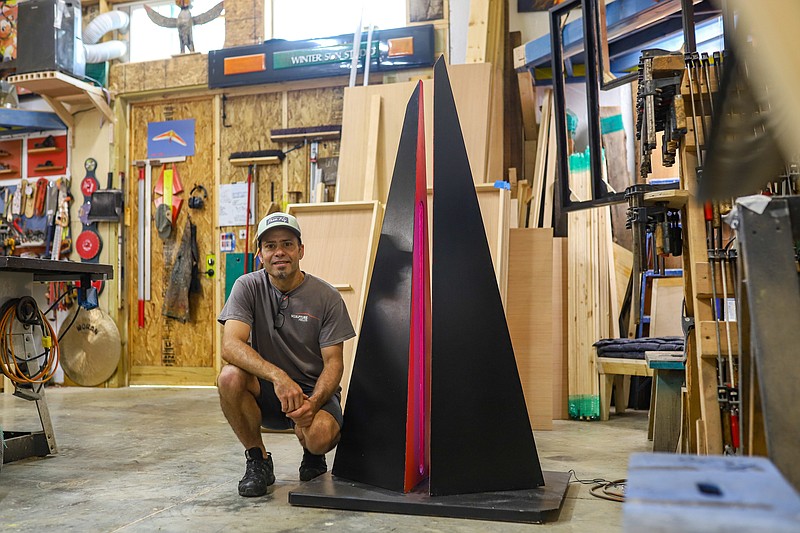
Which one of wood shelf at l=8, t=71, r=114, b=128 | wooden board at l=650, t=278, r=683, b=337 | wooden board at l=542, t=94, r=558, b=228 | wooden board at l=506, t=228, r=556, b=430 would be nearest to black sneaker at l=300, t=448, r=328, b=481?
wooden board at l=506, t=228, r=556, b=430

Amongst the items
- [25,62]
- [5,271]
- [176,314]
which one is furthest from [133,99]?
[5,271]

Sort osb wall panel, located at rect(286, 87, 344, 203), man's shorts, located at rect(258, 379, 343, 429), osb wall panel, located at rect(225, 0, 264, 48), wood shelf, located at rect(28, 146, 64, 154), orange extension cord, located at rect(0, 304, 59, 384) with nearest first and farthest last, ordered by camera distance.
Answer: man's shorts, located at rect(258, 379, 343, 429) < orange extension cord, located at rect(0, 304, 59, 384) < osb wall panel, located at rect(286, 87, 344, 203) < osb wall panel, located at rect(225, 0, 264, 48) < wood shelf, located at rect(28, 146, 64, 154)

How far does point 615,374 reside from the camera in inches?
203

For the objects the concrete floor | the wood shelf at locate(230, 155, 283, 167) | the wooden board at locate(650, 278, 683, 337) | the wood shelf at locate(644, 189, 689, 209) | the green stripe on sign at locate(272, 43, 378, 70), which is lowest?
the concrete floor

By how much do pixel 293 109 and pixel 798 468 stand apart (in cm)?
624

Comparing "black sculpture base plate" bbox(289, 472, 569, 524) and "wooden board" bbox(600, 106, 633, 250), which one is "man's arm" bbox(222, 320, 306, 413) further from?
"wooden board" bbox(600, 106, 633, 250)

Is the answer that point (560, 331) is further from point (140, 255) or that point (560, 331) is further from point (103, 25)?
point (103, 25)

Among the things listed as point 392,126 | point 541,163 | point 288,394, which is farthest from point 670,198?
point 541,163

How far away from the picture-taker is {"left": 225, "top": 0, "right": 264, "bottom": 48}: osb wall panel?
704cm

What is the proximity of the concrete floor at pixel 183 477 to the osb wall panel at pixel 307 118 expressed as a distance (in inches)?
90.1

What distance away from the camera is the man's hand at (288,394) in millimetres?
2895

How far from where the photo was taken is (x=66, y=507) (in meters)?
2.86

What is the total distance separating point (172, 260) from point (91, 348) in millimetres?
1092

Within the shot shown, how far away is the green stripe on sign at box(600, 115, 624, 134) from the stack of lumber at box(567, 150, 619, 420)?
69 centimetres
